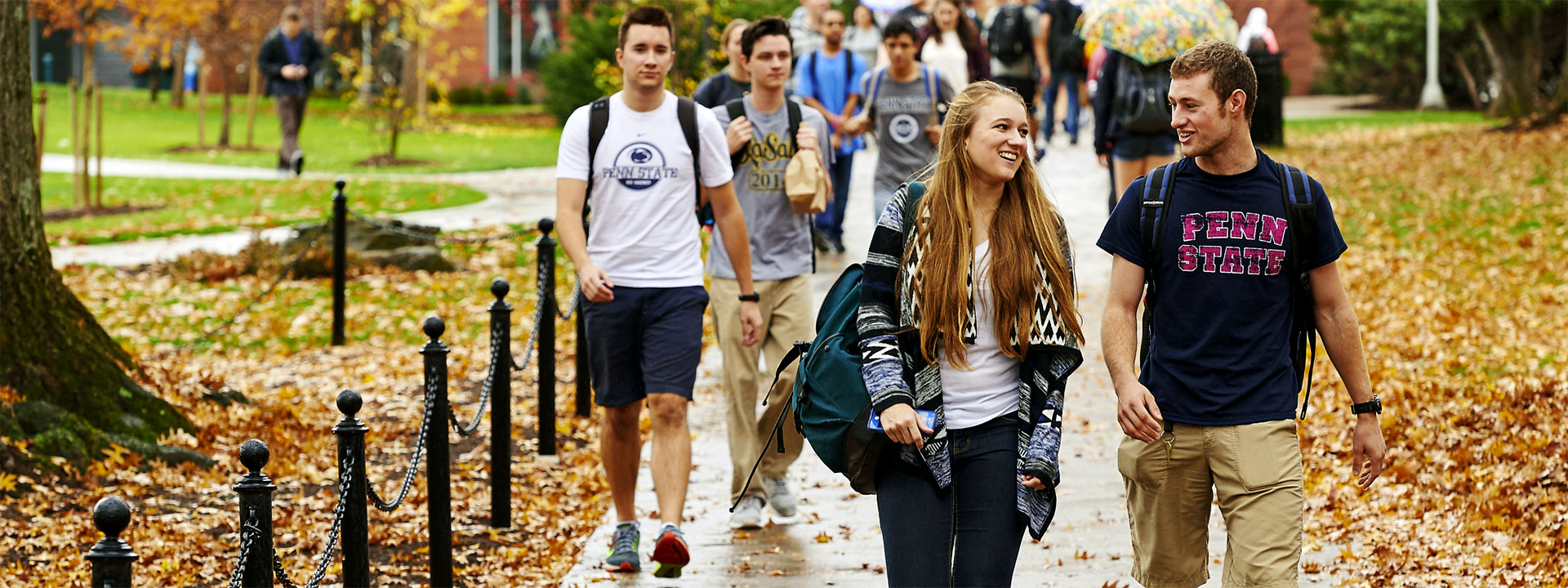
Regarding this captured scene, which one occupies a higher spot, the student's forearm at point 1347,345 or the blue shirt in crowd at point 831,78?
the blue shirt in crowd at point 831,78

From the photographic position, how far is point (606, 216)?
19.2 ft

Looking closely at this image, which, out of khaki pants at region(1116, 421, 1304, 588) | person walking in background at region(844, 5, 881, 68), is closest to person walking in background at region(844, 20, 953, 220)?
khaki pants at region(1116, 421, 1304, 588)

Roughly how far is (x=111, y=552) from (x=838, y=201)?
9544 millimetres

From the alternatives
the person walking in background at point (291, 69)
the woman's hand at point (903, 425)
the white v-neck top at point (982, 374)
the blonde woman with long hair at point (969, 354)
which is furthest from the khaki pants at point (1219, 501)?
the person walking in background at point (291, 69)

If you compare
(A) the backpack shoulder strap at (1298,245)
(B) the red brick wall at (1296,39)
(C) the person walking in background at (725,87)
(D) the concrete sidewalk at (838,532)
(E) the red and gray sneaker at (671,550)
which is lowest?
(D) the concrete sidewalk at (838,532)

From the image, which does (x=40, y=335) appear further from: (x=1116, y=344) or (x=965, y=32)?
(x=965, y=32)

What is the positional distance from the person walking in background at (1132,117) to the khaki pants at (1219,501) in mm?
5410

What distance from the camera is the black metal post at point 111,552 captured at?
3.08 m

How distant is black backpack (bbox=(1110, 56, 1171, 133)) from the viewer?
371 inches

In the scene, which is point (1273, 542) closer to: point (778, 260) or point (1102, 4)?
point (778, 260)

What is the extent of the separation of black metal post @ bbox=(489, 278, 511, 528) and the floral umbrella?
4287 millimetres

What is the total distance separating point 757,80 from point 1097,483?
2383 millimetres

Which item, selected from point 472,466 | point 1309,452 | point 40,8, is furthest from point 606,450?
point 40,8

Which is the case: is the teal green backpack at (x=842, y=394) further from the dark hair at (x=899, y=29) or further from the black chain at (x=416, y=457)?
the dark hair at (x=899, y=29)
